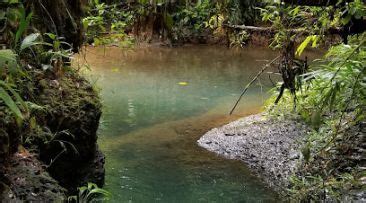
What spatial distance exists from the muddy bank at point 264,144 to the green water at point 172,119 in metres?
0.14

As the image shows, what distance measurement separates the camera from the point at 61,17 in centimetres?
382

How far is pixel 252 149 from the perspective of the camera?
5168mm

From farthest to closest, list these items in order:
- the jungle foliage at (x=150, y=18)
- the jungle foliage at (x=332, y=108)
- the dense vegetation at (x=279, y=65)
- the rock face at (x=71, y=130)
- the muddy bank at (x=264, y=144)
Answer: the muddy bank at (x=264, y=144) < the rock face at (x=71, y=130) < the jungle foliage at (x=332, y=108) < the jungle foliage at (x=150, y=18) < the dense vegetation at (x=279, y=65)

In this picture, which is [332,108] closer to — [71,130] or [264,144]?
[264,144]

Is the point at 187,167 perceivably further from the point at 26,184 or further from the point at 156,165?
the point at 26,184

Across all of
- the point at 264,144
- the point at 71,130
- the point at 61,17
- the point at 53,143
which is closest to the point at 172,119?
the point at 264,144

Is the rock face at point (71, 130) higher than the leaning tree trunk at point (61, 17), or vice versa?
the leaning tree trunk at point (61, 17)

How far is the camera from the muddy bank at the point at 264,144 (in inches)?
176

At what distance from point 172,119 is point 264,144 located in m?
1.68

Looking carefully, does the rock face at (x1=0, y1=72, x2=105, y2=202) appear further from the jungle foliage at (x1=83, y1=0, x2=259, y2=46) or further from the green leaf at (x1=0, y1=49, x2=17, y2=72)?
the jungle foliage at (x1=83, y1=0, x2=259, y2=46)

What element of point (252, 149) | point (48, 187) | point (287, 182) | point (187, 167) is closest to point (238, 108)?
point (252, 149)

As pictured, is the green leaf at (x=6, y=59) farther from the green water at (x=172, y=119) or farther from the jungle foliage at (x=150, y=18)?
the green water at (x=172, y=119)

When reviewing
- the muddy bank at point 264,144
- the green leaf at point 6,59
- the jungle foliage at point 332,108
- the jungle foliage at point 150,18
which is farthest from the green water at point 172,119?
the green leaf at point 6,59

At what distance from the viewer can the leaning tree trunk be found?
11.5ft
